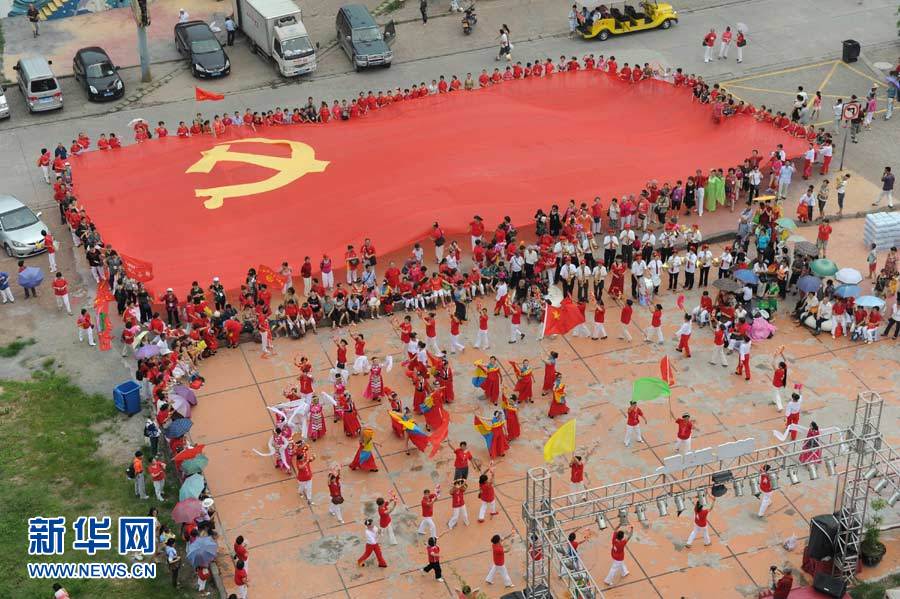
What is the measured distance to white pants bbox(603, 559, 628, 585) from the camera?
27984 millimetres

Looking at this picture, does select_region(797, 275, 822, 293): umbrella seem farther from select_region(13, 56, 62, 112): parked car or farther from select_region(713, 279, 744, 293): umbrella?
select_region(13, 56, 62, 112): parked car

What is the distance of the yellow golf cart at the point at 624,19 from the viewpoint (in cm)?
5409

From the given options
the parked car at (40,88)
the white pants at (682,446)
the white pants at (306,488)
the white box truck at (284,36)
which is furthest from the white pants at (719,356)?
the parked car at (40,88)

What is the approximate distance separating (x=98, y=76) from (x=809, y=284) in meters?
Answer: 29.3

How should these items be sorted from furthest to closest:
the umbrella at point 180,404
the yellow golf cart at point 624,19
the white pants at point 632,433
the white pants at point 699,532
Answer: the yellow golf cart at point 624,19, the umbrella at point 180,404, the white pants at point 632,433, the white pants at point 699,532

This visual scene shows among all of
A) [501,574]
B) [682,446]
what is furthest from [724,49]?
[501,574]

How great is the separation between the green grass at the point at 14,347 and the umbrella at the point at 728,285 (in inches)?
773

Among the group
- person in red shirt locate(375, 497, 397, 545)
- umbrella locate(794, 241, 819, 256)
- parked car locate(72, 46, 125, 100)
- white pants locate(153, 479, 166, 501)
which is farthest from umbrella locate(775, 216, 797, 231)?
parked car locate(72, 46, 125, 100)

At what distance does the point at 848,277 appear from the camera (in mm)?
36344

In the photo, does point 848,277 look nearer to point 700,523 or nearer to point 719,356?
point 719,356

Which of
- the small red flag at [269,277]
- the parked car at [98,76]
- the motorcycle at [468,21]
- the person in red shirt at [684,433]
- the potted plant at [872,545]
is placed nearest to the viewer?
the potted plant at [872,545]

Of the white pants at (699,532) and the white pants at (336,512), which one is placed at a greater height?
the white pants at (336,512)

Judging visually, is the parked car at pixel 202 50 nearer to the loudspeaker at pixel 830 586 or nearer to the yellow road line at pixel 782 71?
the yellow road line at pixel 782 71

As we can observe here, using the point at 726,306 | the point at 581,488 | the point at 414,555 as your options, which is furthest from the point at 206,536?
the point at 726,306
